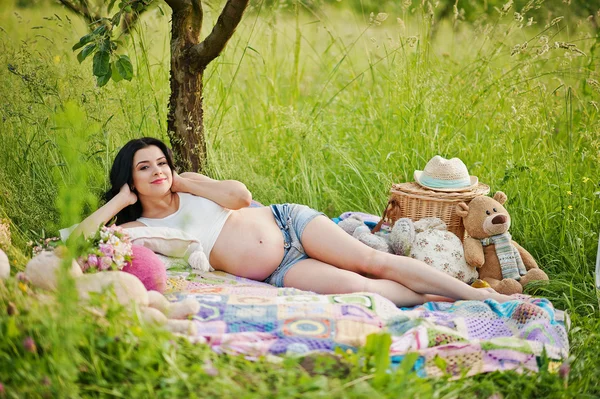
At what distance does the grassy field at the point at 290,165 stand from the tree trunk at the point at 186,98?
0.21 metres

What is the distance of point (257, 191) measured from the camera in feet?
14.4

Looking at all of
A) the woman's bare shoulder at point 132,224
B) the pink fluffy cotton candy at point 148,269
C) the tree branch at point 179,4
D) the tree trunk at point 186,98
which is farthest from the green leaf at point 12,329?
the tree branch at point 179,4

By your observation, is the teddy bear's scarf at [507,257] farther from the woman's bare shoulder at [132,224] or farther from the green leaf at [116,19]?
the green leaf at [116,19]

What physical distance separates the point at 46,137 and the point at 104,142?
13.5 inches

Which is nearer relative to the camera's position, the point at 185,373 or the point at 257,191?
the point at 185,373

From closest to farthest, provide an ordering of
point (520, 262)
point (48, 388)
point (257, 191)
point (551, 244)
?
1. point (48, 388)
2. point (520, 262)
3. point (551, 244)
4. point (257, 191)

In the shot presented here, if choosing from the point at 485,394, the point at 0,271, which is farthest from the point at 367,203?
the point at 0,271

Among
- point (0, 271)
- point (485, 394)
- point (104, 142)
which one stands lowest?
point (485, 394)

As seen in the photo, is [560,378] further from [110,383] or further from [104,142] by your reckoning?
[104,142]

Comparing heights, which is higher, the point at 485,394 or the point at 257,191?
the point at 257,191

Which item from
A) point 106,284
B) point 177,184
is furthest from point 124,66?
point 106,284

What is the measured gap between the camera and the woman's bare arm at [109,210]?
3047 mm

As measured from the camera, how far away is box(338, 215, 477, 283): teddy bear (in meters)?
3.41

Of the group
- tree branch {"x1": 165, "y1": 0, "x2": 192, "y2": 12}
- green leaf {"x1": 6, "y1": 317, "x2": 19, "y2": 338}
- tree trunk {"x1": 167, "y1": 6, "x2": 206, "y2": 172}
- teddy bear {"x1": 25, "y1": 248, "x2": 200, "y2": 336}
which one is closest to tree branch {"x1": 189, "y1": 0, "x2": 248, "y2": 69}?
tree trunk {"x1": 167, "y1": 6, "x2": 206, "y2": 172}
